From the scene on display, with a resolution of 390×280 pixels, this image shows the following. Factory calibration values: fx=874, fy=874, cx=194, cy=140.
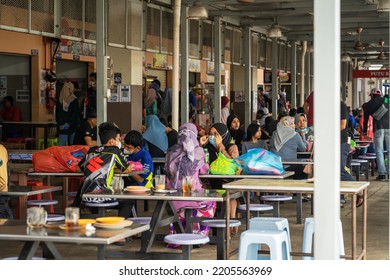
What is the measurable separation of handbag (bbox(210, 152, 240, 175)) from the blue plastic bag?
0.14 meters

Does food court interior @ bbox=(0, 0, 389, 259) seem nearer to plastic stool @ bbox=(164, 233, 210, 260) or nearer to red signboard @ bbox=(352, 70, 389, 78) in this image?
plastic stool @ bbox=(164, 233, 210, 260)

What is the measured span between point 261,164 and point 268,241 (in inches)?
121

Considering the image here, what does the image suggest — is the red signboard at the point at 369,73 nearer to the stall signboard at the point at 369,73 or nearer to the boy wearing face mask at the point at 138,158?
the stall signboard at the point at 369,73

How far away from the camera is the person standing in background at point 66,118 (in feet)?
51.2

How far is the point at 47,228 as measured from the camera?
18.4 feet

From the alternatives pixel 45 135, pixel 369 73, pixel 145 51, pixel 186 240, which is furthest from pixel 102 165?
pixel 369 73

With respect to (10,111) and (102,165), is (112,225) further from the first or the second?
(10,111)

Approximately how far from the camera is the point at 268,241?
268 inches

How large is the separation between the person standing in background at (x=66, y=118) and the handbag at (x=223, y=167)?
19.9 ft

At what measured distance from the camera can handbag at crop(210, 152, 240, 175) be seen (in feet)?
32.3

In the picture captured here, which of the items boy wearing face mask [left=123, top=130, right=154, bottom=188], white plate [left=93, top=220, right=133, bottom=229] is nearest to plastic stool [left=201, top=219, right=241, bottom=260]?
boy wearing face mask [left=123, top=130, right=154, bottom=188]

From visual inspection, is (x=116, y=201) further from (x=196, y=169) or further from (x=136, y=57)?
(x=136, y=57)

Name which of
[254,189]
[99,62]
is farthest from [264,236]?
[99,62]
